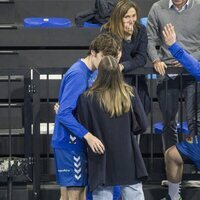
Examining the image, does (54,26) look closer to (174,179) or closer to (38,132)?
(38,132)

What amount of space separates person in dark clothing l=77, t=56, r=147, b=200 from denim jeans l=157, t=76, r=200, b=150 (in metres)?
1.44

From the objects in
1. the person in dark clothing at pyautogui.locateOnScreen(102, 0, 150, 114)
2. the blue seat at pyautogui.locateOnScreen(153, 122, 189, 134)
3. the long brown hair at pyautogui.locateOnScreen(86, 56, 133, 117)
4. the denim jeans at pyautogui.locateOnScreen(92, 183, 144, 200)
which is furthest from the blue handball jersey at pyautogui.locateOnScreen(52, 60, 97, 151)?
the blue seat at pyautogui.locateOnScreen(153, 122, 189, 134)

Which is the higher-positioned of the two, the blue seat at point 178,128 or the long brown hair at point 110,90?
the long brown hair at point 110,90

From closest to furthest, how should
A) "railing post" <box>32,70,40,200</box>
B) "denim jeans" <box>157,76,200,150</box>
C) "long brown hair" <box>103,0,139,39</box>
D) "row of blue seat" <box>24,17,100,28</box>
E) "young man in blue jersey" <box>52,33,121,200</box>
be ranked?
"young man in blue jersey" <box>52,33,121,200</box> → "long brown hair" <box>103,0,139,39</box> → "railing post" <box>32,70,40,200</box> → "denim jeans" <box>157,76,200,150</box> → "row of blue seat" <box>24,17,100,28</box>

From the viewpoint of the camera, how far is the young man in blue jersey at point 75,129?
17.7 ft

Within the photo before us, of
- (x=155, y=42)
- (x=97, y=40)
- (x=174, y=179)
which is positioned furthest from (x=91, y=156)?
(x=155, y=42)

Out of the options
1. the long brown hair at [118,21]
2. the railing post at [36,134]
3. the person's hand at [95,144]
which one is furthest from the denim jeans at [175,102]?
the person's hand at [95,144]

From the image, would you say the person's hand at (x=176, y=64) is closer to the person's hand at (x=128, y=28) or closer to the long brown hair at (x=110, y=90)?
the person's hand at (x=128, y=28)

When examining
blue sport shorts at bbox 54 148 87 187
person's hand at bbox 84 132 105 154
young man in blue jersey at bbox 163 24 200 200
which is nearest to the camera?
person's hand at bbox 84 132 105 154

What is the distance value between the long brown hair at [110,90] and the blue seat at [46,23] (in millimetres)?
3597

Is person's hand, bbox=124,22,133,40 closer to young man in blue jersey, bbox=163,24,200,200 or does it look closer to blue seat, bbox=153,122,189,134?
young man in blue jersey, bbox=163,24,200,200

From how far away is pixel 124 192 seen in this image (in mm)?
5410

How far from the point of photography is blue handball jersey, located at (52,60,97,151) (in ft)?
17.8

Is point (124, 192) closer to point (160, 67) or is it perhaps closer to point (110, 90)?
point (110, 90)
